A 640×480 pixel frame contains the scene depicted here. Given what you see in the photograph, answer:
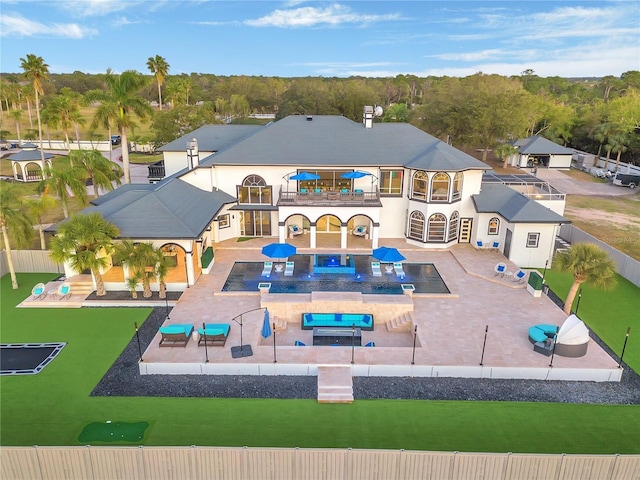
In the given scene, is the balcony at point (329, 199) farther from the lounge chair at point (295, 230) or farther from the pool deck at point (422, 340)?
the pool deck at point (422, 340)

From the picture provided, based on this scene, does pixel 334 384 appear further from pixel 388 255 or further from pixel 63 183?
pixel 63 183

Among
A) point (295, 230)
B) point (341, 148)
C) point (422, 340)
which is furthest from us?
point (295, 230)

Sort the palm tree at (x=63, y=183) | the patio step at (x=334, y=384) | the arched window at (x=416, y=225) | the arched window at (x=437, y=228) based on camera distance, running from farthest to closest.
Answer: the arched window at (x=416, y=225) → the arched window at (x=437, y=228) → the palm tree at (x=63, y=183) → the patio step at (x=334, y=384)

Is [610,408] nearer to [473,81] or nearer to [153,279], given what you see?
[153,279]

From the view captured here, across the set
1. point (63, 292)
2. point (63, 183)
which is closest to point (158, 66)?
point (63, 183)

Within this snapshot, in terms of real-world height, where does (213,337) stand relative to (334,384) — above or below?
above

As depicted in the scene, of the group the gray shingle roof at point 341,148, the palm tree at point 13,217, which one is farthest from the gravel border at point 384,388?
the gray shingle roof at point 341,148

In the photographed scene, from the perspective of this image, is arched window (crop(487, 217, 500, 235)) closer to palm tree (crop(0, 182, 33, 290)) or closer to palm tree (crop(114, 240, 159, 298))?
palm tree (crop(114, 240, 159, 298))

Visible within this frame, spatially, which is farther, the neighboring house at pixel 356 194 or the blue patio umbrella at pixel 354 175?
the blue patio umbrella at pixel 354 175
